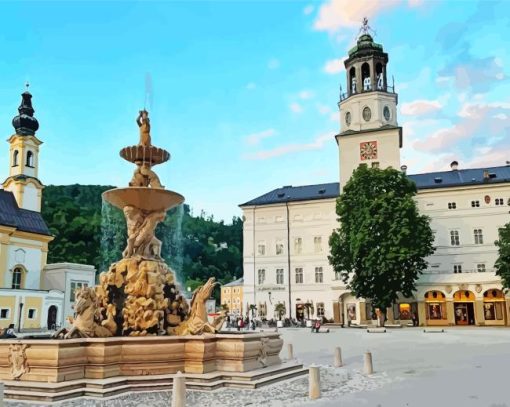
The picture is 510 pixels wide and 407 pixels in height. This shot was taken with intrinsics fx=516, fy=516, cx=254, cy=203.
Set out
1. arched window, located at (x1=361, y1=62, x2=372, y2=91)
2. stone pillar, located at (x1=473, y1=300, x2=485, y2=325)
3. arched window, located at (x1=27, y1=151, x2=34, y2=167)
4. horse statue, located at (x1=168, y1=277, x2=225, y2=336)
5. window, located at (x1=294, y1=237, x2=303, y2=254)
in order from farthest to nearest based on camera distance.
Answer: window, located at (x1=294, y1=237, x2=303, y2=254), arched window, located at (x1=27, y1=151, x2=34, y2=167), arched window, located at (x1=361, y1=62, x2=372, y2=91), stone pillar, located at (x1=473, y1=300, x2=485, y2=325), horse statue, located at (x1=168, y1=277, x2=225, y2=336)

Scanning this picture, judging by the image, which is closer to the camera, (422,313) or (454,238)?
(422,313)

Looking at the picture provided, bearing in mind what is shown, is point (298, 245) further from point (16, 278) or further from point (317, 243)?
point (16, 278)

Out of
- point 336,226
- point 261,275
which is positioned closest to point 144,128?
point 336,226

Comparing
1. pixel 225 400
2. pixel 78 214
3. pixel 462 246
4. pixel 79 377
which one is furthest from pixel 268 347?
pixel 78 214

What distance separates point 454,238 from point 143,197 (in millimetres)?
44448

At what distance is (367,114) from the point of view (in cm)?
5578

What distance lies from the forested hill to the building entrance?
97.4ft

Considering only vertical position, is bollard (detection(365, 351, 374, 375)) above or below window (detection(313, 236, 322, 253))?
below

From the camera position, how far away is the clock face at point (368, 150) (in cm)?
5469

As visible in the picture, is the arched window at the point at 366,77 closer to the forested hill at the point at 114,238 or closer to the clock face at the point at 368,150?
the clock face at the point at 368,150

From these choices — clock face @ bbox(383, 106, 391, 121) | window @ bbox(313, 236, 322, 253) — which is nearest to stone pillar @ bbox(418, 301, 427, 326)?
window @ bbox(313, 236, 322, 253)

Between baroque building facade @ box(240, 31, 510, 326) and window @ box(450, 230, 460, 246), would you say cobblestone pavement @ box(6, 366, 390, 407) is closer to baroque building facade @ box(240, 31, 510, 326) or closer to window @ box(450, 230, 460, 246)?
baroque building facade @ box(240, 31, 510, 326)

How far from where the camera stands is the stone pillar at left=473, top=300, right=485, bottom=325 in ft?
152

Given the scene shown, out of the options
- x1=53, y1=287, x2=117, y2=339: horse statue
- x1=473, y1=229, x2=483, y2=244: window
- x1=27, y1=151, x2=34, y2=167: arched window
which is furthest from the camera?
x1=27, y1=151, x2=34, y2=167: arched window
